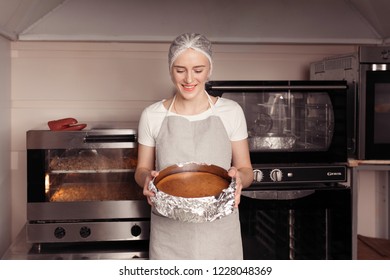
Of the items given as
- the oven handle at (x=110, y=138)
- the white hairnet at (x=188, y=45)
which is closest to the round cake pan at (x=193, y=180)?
the white hairnet at (x=188, y=45)

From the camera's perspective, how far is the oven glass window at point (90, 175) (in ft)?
5.98

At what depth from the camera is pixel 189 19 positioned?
2295 millimetres

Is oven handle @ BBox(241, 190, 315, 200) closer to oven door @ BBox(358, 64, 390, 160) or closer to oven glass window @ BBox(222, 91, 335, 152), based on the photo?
oven glass window @ BBox(222, 91, 335, 152)

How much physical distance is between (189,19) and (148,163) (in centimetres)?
101

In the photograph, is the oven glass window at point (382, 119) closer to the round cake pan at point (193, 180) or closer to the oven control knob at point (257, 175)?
the oven control knob at point (257, 175)

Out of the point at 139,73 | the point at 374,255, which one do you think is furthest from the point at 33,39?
the point at 374,255

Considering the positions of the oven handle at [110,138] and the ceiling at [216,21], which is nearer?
the oven handle at [110,138]

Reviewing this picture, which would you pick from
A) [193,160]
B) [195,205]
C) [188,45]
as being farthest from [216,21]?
[195,205]

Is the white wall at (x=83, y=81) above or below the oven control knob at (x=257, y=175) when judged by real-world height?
above

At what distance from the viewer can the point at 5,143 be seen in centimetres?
221

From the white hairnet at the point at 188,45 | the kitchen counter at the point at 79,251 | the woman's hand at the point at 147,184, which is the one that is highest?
the white hairnet at the point at 188,45

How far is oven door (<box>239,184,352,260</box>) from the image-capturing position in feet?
6.27

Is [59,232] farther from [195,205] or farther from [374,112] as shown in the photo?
[374,112]

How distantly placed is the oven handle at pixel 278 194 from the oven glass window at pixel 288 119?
6.4 inches
